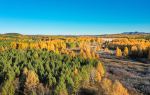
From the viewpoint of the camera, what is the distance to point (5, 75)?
77.2 meters

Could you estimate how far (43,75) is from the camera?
7725cm

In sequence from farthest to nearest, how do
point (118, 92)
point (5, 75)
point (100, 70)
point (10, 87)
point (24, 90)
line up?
point (100, 70)
point (5, 75)
point (24, 90)
point (10, 87)
point (118, 92)

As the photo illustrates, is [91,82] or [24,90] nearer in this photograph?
[24,90]

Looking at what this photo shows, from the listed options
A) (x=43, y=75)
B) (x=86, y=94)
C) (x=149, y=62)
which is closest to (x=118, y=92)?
(x=86, y=94)

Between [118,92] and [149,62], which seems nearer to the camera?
[118,92]

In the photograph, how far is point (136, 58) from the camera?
156625 mm

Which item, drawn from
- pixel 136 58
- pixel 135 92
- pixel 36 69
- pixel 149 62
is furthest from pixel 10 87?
pixel 136 58

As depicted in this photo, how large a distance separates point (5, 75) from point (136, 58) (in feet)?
326

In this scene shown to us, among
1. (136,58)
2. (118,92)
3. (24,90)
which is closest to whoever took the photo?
(118,92)

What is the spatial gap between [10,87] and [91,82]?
87.4 feet

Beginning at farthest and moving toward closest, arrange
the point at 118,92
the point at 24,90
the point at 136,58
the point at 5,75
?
the point at 136,58, the point at 5,75, the point at 24,90, the point at 118,92

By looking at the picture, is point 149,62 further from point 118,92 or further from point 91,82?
point 118,92

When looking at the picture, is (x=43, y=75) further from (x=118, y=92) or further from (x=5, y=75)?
(x=118, y=92)

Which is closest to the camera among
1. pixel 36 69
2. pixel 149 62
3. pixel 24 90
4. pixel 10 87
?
pixel 10 87
